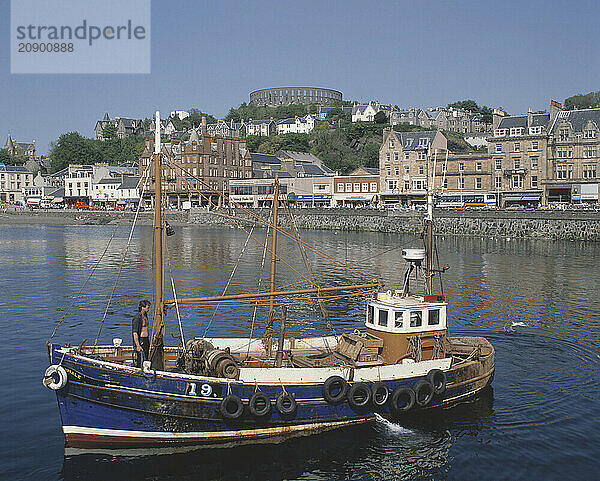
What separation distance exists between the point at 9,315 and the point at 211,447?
22522 mm

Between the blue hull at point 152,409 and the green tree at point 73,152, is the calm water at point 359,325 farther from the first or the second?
the green tree at point 73,152

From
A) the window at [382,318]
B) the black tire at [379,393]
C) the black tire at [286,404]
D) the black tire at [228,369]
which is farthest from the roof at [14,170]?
the black tire at [379,393]

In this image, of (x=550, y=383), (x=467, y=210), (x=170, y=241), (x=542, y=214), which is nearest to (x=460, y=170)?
(x=467, y=210)

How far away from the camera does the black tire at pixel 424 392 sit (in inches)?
842

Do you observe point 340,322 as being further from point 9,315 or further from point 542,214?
point 542,214

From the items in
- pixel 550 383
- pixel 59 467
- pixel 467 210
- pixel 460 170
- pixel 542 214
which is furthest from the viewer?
pixel 460 170

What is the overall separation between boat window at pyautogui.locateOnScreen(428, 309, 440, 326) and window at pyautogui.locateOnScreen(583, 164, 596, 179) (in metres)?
85.4

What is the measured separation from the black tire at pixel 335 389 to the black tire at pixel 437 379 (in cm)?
349

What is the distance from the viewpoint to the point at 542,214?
85.1 metres

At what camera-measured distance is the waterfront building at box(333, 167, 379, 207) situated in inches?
4852

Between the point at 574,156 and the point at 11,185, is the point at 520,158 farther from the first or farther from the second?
the point at 11,185

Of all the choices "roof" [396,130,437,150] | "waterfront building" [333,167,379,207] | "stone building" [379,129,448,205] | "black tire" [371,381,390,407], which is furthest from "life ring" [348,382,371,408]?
"waterfront building" [333,167,379,207]

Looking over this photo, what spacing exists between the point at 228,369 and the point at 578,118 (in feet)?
314

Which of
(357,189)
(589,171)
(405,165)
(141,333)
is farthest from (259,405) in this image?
(357,189)
